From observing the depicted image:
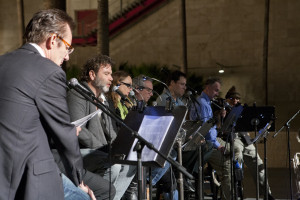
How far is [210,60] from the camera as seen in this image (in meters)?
21.3

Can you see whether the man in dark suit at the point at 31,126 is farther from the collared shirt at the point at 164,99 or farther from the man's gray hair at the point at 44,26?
the collared shirt at the point at 164,99

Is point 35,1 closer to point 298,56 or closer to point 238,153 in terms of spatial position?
point 298,56

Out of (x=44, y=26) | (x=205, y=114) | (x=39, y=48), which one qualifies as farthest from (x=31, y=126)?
(x=205, y=114)

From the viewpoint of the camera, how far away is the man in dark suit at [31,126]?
3643mm

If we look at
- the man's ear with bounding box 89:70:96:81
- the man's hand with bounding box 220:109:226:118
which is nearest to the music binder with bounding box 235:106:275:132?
the man's hand with bounding box 220:109:226:118

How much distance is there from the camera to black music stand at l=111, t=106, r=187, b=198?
5.28 metres

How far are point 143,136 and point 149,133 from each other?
0.07 metres

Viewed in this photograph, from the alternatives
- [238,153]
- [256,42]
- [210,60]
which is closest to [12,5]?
[210,60]

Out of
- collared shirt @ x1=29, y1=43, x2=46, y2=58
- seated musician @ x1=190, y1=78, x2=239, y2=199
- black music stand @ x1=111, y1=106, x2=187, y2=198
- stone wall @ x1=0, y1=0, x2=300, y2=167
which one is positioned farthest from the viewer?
stone wall @ x1=0, y1=0, x2=300, y2=167

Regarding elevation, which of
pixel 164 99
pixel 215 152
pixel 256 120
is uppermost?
pixel 164 99

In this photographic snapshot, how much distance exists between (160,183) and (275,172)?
250 inches

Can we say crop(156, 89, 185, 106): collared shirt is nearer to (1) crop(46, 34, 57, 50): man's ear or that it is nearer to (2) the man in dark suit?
(1) crop(46, 34, 57, 50): man's ear

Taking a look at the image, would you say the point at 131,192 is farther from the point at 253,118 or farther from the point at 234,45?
the point at 234,45

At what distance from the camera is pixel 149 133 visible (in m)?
5.46
